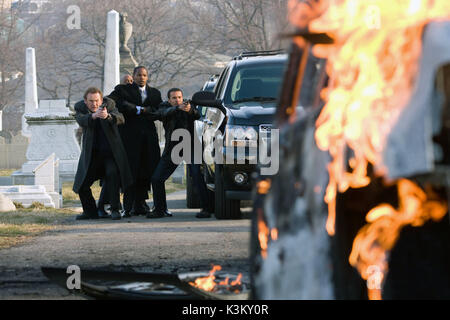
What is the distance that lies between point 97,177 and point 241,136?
3.16 m

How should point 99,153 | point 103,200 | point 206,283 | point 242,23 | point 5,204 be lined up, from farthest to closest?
point 242,23 < point 5,204 < point 103,200 < point 99,153 < point 206,283

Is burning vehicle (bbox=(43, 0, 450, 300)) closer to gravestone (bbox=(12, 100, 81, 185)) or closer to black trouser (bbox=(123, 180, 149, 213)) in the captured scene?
black trouser (bbox=(123, 180, 149, 213))

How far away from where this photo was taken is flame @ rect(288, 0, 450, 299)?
2.93m

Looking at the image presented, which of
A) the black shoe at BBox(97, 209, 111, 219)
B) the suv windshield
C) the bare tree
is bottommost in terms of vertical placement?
the black shoe at BBox(97, 209, 111, 219)

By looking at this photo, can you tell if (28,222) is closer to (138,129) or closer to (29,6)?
(138,129)

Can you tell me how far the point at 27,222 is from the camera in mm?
12672

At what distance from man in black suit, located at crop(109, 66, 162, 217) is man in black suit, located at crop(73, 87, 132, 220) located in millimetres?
401

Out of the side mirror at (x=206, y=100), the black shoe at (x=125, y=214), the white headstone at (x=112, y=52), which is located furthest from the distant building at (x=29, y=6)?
the side mirror at (x=206, y=100)

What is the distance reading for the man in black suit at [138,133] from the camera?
538 inches

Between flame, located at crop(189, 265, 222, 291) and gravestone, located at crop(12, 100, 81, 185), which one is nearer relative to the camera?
flame, located at crop(189, 265, 222, 291)

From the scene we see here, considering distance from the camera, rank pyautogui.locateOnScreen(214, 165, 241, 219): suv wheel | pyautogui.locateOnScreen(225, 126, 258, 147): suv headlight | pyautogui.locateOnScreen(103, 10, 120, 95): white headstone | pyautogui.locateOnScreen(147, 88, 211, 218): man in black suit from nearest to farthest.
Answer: pyautogui.locateOnScreen(225, 126, 258, 147): suv headlight
pyautogui.locateOnScreen(214, 165, 241, 219): suv wheel
pyautogui.locateOnScreen(147, 88, 211, 218): man in black suit
pyautogui.locateOnScreen(103, 10, 120, 95): white headstone

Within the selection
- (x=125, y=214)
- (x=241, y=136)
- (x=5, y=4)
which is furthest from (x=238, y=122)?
(x=5, y=4)

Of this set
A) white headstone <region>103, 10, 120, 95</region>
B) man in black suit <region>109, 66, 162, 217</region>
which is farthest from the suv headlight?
white headstone <region>103, 10, 120, 95</region>

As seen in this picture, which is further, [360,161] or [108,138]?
[108,138]
